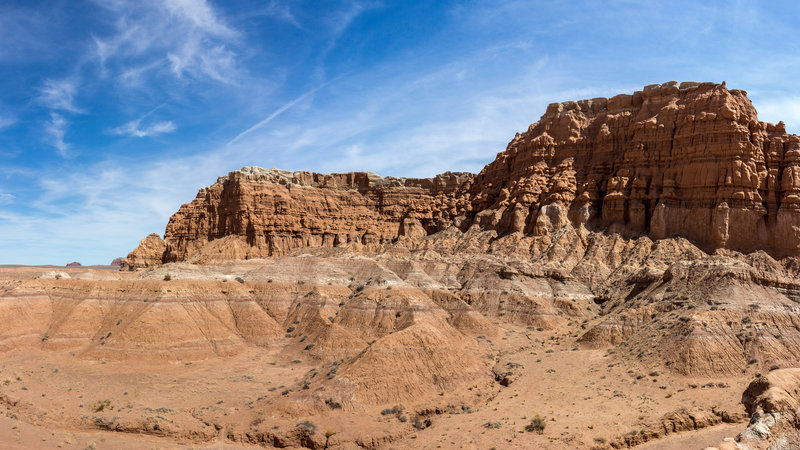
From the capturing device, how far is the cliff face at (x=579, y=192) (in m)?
76.3

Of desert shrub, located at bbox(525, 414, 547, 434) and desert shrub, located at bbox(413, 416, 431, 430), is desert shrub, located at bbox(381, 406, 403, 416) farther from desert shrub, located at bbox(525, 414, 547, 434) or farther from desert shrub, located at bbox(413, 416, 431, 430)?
desert shrub, located at bbox(525, 414, 547, 434)

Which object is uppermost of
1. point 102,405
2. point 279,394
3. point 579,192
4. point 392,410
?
point 579,192

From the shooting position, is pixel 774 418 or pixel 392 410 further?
pixel 392 410

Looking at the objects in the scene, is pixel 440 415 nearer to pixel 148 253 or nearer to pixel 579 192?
pixel 579 192

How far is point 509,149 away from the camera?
10962 cm

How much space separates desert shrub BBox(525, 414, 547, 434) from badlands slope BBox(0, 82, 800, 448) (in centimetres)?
16

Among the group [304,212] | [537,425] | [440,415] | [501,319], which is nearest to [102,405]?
[440,415]

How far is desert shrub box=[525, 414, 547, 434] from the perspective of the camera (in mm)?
34894

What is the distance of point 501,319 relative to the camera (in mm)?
66688

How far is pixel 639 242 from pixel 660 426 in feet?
164

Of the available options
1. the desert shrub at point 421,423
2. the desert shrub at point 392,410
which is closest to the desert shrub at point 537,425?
the desert shrub at point 421,423

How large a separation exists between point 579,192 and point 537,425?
6262 cm

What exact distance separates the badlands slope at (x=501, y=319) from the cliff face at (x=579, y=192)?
14.9 inches

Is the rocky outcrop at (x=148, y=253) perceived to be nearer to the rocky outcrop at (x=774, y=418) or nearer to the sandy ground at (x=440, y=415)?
the sandy ground at (x=440, y=415)
